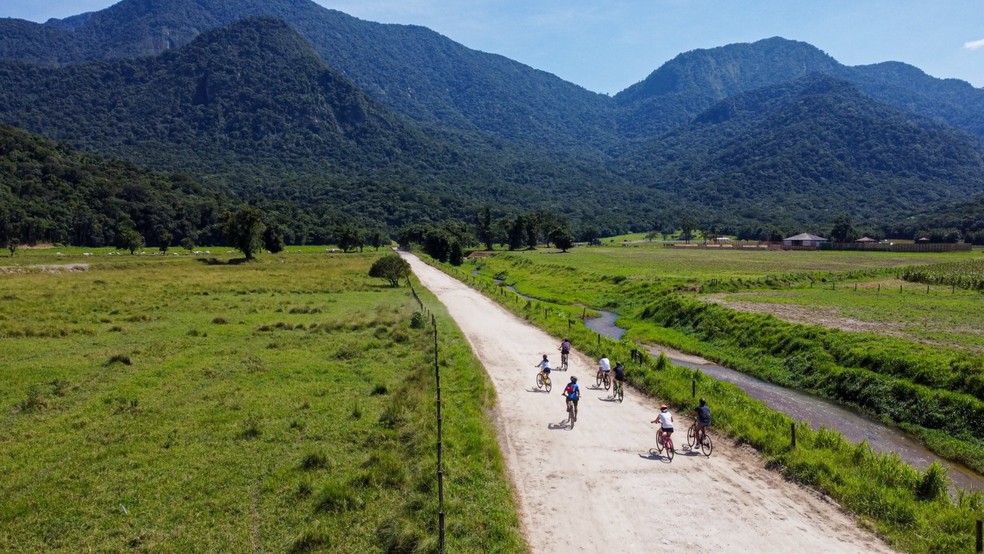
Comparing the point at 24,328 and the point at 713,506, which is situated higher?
the point at 24,328

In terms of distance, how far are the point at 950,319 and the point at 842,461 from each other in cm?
3163

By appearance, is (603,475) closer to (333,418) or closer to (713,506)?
(713,506)

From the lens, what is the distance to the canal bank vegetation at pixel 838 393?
14336 millimetres

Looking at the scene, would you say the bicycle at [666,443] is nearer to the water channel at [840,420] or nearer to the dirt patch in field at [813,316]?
the water channel at [840,420]

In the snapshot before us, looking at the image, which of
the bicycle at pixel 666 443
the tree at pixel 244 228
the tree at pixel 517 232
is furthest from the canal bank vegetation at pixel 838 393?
the tree at pixel 517 232

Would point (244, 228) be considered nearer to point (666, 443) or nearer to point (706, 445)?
point (666, 443)

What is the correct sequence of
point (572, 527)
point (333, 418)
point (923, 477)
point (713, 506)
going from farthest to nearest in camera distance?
point (333, 418)
point (923, 477)
point (713, 506)
point (572, 527)

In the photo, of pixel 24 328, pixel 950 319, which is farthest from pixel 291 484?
pixel 950 319

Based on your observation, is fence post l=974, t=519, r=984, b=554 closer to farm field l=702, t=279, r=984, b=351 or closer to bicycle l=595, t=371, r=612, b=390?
bicycle l=595, t=371, r=612, b=390

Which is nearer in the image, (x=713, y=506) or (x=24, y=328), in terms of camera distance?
(x=713, y=506)

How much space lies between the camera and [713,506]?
14633mm

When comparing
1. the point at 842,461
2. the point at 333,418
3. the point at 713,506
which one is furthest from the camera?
the point at 333,418

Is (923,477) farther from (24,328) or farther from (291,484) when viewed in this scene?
(24,328)

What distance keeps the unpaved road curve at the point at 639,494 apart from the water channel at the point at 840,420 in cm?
786
